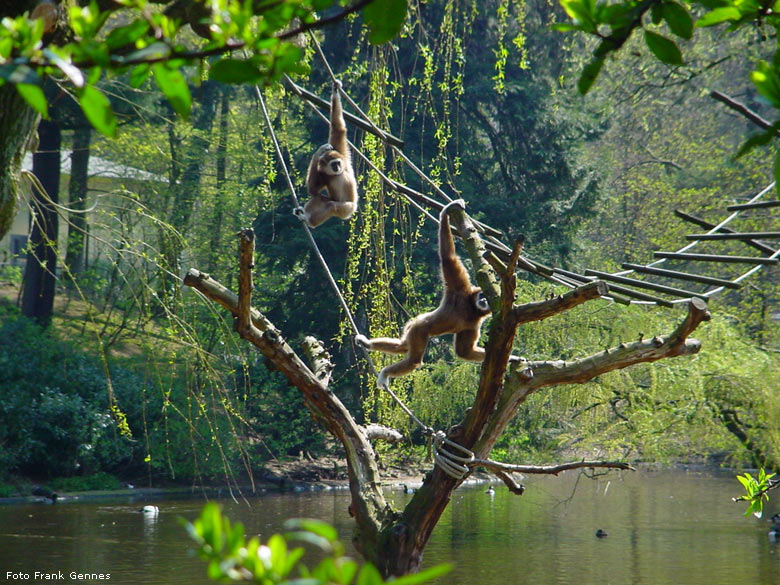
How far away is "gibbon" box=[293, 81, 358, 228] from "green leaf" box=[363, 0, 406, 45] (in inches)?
161

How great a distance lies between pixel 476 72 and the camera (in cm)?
1908

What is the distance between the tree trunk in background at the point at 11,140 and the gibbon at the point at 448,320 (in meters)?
2.32

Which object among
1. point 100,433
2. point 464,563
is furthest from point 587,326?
point 100,433

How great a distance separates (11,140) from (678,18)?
205 cm

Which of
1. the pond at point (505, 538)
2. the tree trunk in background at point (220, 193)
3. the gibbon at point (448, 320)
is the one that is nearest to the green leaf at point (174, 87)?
the gibbon at point (448, 320)

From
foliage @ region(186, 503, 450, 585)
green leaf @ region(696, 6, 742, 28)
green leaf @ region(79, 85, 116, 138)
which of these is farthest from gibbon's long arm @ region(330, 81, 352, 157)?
foliage @ region(186, 503, 450, 585)

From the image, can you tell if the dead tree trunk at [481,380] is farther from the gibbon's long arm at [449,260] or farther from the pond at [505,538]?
the pond at [505,538]

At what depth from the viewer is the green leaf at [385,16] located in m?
1.37

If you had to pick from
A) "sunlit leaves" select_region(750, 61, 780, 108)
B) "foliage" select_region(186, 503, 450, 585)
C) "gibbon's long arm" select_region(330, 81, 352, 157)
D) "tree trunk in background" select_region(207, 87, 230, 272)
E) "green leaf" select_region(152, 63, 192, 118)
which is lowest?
"foliage" select_region(186, 503, 450, 585)

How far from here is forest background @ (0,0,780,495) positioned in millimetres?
13984

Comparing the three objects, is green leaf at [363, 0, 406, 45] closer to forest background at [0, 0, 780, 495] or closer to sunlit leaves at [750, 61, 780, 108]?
sunlit leaves at [750, 61, 780, 108]

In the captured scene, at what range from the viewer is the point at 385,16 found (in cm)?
138

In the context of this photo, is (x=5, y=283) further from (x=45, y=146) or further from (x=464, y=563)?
(x=464, y=563)

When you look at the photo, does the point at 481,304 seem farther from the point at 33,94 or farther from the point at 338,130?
the point at 33,94
